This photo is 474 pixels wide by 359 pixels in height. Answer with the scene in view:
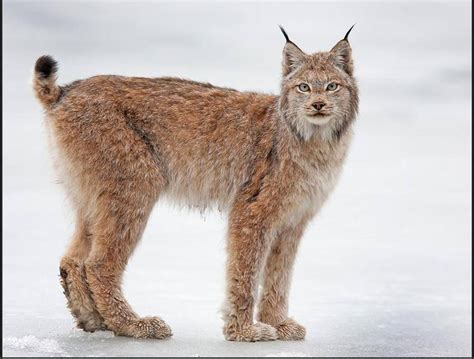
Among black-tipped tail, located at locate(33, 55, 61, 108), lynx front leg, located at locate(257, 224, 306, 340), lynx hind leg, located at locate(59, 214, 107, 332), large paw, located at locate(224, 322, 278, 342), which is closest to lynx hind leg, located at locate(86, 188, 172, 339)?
lynx hind leg, located at locate(59, 214, 107, 332)

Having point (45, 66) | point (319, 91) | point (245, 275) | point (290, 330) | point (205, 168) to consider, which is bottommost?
point (290, 330)

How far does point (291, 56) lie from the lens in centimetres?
909

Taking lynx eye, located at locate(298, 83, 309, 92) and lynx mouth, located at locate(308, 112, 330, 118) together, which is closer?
lynx mouth, located at locate(308, 112, 330, 118)

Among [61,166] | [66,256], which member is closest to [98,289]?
[66,256]

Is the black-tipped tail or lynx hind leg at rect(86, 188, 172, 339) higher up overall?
the black-tipped tail

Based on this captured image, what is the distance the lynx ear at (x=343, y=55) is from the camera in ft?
29.7

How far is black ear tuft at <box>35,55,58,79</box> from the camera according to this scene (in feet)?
29.6

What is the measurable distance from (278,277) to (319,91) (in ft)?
6.25

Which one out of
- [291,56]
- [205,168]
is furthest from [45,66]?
[291,56]

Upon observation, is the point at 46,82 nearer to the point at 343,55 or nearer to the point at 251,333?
the point at 343,55

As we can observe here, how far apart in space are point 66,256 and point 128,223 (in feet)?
2.50

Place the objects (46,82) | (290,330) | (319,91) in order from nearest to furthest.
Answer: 1. (319,91)
2. (290,330)
3. (46,82)

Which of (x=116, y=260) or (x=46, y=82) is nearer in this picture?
(x=116, y=260)

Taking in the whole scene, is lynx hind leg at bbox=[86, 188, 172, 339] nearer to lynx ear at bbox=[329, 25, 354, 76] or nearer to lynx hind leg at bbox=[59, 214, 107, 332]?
lynx hind leg at bbox=[59, 214, 107, 332]
